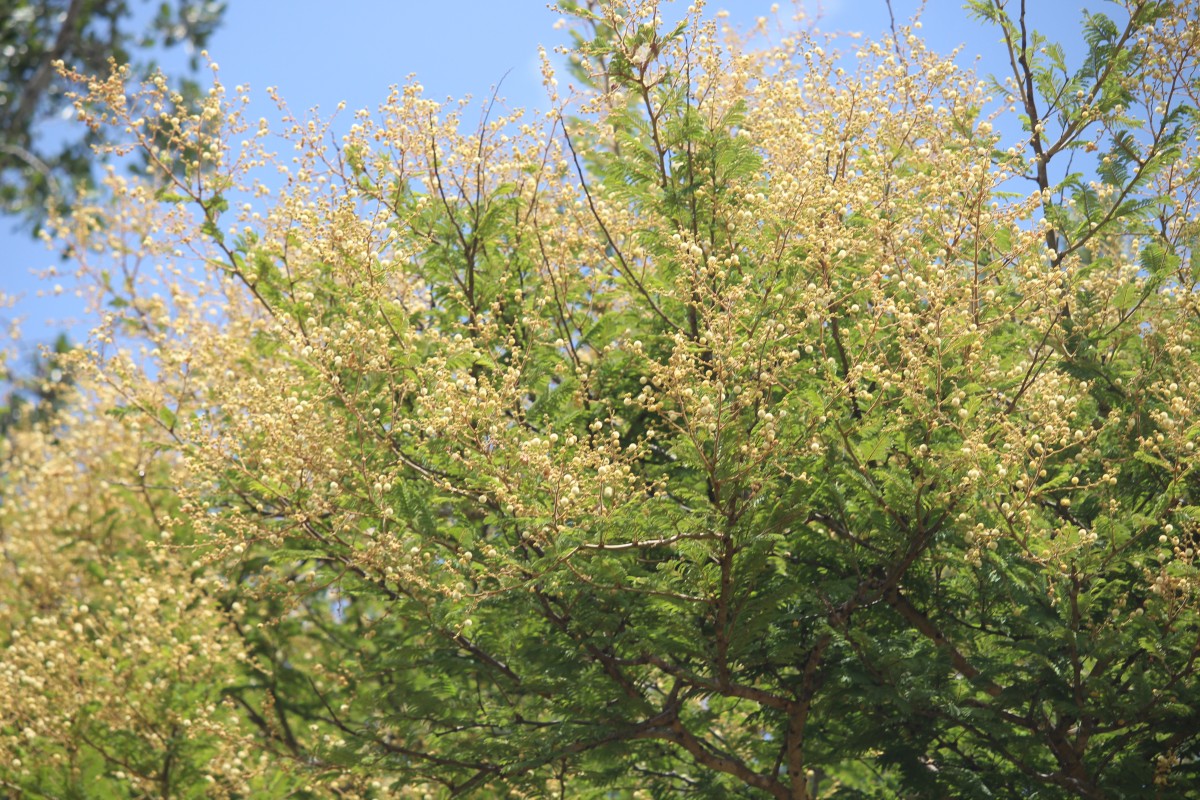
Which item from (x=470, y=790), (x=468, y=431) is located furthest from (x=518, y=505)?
(x=470, y=790)

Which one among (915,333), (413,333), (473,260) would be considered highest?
(473,260)

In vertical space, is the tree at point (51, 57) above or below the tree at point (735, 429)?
above

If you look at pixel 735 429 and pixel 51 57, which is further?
pixel 51 57

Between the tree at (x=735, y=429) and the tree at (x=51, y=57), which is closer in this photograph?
the tree at (x=735, y=429)

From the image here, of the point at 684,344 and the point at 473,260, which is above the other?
the point at 473,260

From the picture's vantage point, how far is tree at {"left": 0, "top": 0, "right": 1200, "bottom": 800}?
4258 mm

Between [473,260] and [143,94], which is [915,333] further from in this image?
[143,94]

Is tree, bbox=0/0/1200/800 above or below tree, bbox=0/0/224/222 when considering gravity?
below

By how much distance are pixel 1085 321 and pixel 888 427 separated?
67.9 inches

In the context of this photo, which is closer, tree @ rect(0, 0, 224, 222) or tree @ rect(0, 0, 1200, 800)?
tree @ rect(0, 0, 1200, 800)

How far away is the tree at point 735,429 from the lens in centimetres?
426

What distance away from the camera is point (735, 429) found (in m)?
4.00

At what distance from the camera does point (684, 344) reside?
379 centimetres

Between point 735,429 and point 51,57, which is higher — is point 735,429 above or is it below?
below
